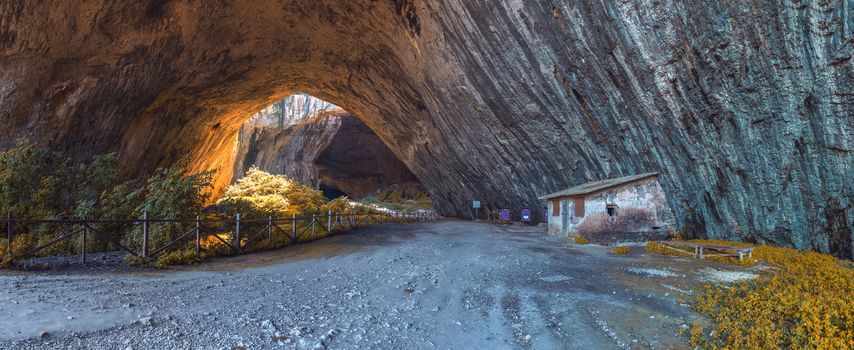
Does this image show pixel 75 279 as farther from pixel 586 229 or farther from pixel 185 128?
pixel 185 128

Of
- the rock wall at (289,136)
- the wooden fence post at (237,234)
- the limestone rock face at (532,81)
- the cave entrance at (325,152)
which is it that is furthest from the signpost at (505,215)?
the rock wall at (289,136)

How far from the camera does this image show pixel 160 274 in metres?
7.68

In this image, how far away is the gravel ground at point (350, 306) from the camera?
14.3 ft

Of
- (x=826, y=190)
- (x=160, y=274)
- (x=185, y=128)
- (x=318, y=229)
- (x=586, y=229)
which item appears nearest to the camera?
(x=160, y=274)

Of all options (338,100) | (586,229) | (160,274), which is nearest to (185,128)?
(338,100)

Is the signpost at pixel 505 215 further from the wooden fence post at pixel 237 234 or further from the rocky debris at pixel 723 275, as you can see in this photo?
the wooden fence post at pixel 237 234

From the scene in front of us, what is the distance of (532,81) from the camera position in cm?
1634

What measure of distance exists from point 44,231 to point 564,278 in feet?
42.5

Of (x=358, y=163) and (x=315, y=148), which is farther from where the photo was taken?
(x=358, y=163)

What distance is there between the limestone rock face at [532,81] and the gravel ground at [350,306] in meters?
4.47

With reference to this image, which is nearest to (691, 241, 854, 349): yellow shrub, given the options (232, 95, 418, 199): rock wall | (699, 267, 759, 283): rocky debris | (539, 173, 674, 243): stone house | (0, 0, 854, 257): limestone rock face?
(699, 267, 759, 283): rocky debris

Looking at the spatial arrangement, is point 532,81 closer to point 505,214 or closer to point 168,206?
point 168,206

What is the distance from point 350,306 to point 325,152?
173ft

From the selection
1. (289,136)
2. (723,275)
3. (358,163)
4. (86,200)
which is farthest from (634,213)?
(358,163)
